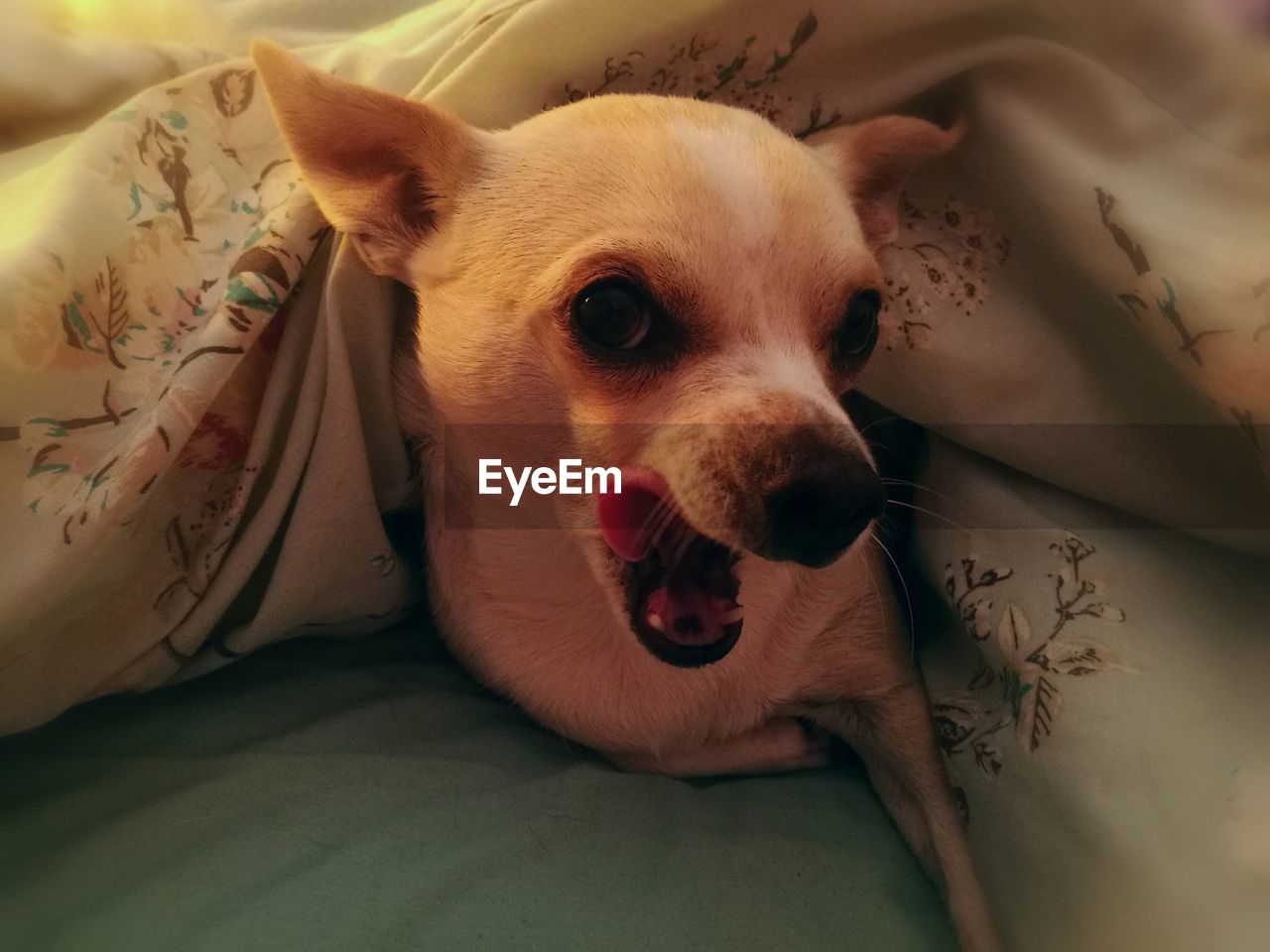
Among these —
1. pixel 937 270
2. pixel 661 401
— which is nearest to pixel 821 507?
pixel 661 401

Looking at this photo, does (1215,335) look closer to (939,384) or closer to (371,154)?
(939,384)

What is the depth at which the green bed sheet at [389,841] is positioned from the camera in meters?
0.78

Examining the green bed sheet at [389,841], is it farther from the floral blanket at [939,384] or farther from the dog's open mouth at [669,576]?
the dog's open mouth at [669,576]

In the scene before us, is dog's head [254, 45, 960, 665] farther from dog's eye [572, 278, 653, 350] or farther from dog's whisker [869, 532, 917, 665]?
dog's whisker [869, 532, 917, 665]

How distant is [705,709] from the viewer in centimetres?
110

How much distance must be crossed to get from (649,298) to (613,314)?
39mm

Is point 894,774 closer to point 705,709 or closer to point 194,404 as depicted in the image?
point 705,709

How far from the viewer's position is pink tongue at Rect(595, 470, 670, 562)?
0.86 meters

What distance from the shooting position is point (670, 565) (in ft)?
3.03

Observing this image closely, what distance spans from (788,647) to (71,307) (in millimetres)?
922

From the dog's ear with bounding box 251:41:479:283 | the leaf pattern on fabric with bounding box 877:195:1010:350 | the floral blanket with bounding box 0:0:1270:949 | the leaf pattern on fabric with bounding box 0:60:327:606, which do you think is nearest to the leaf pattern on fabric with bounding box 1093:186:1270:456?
the floral blanket with bounding box 0:0:1270:949

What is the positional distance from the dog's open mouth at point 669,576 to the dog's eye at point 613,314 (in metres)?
0.14

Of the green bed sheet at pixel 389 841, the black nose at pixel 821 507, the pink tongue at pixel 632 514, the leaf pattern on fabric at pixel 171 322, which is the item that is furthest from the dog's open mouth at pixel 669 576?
the leaf pattern on fabric at pixel 171 322

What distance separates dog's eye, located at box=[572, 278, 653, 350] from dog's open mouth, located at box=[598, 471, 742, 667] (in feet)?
0.45
